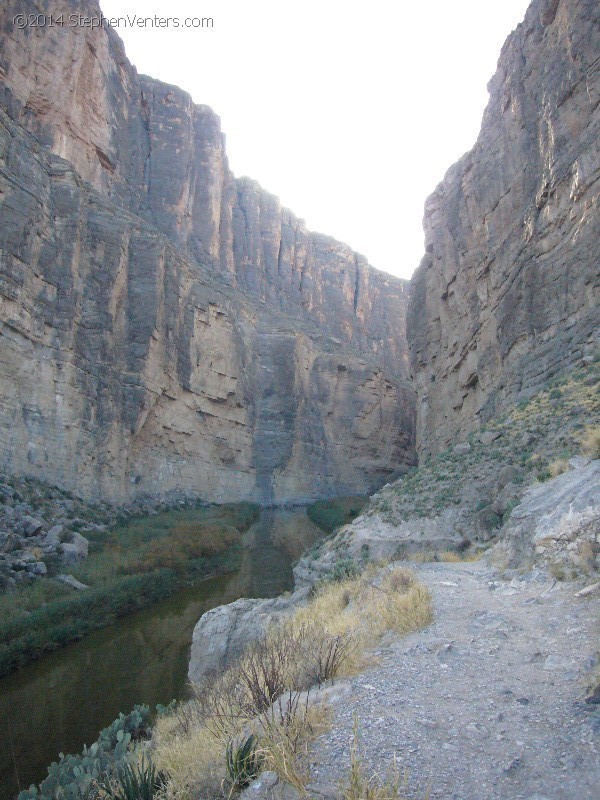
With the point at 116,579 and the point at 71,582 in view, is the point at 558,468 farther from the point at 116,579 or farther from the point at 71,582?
the point at 71,582

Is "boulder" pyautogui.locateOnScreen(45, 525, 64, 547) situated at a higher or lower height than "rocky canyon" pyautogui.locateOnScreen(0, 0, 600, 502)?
lower

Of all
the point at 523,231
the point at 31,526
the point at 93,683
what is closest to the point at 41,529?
the point at 31,526

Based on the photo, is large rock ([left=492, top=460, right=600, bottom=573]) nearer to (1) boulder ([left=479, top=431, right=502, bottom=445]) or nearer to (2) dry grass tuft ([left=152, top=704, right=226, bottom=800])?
(2) dry grass tuft ([left=152, top=704, right=226, bottom=800])

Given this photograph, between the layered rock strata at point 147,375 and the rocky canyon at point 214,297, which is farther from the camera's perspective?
the layered rock strata at point 147,375

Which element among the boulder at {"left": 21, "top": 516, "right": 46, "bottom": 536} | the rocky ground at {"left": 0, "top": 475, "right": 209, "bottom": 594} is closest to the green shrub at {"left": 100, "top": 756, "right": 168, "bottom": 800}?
the rocky ground at {"left": 0, "top": 475, "right": 209, "bottom": 594}

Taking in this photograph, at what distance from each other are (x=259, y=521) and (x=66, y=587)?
68.8 ft

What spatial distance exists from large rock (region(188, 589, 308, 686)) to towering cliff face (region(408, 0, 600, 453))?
12302mm

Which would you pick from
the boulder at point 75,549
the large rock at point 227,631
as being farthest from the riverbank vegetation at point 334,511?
the large rock at point 227,631

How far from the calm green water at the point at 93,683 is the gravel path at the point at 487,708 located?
667cm

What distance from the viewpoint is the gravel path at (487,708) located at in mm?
2852

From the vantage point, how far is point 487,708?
3.68 m

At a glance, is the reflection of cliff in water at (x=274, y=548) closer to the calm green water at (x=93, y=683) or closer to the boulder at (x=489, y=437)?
the calm green water at (x=93, y=683)

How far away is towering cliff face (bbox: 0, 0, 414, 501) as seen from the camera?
77.6 feet

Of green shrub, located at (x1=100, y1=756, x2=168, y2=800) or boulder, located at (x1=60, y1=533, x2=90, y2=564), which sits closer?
green shrub, located at (x1=100, y1=756, x2=168, y2=800)
